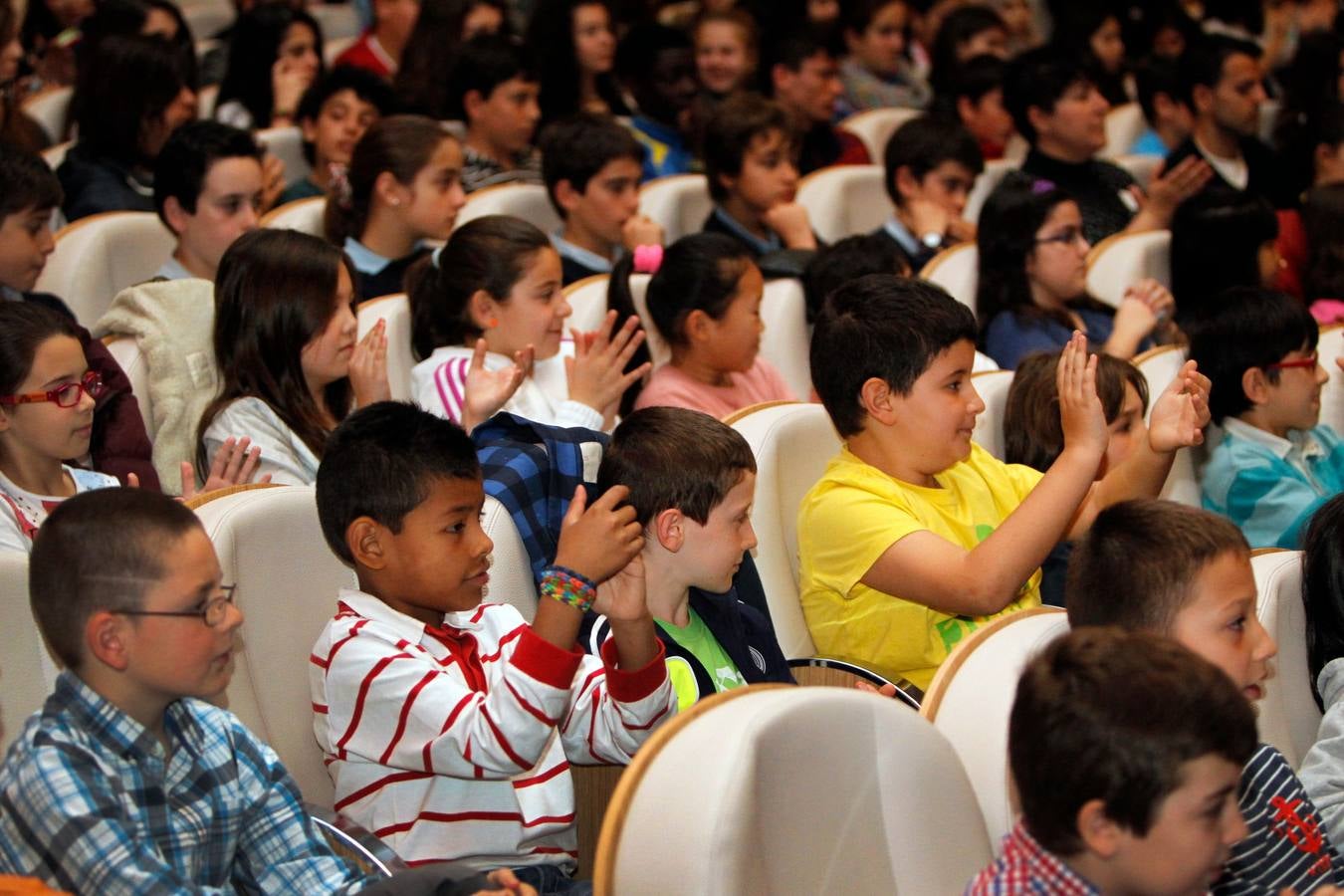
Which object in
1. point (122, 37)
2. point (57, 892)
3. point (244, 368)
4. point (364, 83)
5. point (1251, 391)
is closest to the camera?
point (57, 892)

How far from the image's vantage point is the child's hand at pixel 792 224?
13.9ft

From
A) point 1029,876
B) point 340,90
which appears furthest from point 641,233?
point 1029,876

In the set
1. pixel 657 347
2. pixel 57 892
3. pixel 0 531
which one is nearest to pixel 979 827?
pixel 57 892

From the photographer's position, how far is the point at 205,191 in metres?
3.48

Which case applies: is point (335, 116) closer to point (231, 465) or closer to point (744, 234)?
point (744, 234)

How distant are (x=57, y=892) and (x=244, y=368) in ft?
4.63

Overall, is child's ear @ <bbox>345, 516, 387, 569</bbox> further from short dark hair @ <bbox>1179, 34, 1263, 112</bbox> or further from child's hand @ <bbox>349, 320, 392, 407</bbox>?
short dark hair @ <bbox>1179, 34, 1263, 112</bbox>

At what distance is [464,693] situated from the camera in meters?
1.82

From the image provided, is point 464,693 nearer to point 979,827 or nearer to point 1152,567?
point 979,827

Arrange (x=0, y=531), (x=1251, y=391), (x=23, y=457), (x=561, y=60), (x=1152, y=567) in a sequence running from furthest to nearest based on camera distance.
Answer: (x=561, y=60) → (x=1251, y=391) → (x=23, y=457) → (x=0, y=531) → (x=1152, y=567)

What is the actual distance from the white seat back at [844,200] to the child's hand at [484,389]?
202 cm

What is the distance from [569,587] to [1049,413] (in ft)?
4.06

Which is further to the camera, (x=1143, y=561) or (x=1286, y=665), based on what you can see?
(x=1286, y=665)

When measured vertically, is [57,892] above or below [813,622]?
above
